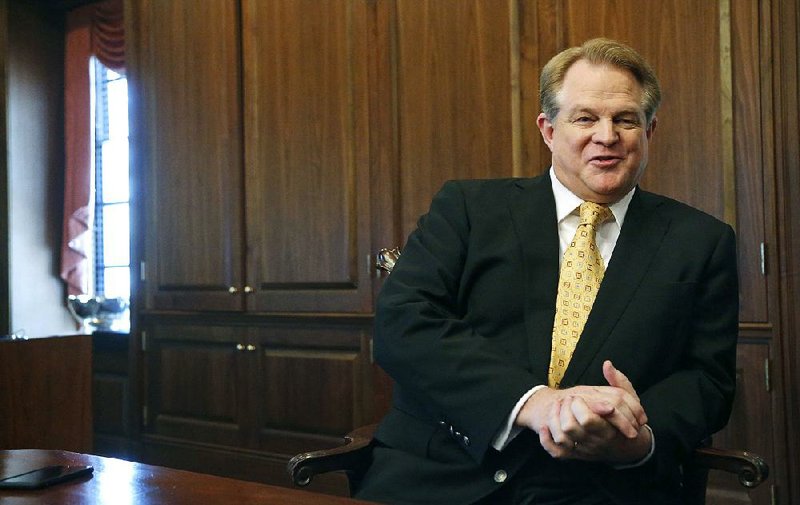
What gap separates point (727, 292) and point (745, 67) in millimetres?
1141

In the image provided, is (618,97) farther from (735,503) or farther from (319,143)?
(319,143)

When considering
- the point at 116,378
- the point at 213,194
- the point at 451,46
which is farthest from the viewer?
the point at 116,378

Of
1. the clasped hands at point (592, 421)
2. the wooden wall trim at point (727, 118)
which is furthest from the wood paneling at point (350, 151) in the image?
the clasped hands at point (592, 421)

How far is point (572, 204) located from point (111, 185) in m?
4.09

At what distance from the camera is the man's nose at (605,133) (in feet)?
5.45

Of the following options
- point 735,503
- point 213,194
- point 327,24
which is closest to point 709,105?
point 735,503

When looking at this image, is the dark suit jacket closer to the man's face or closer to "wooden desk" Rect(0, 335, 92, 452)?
the man's face

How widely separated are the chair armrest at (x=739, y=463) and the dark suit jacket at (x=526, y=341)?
35 millimetres

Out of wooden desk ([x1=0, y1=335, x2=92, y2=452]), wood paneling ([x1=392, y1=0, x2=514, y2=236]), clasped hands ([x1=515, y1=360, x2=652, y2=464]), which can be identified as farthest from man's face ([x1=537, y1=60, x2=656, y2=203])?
wooden desk ([x1=0, y1=335, x2=92, y2=452])

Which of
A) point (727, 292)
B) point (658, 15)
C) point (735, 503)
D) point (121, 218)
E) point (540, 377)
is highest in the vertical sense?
point (658, 15)

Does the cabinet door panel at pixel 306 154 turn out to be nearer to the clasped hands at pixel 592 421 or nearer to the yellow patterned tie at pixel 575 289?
the yellow patterned tie at pixel 575 289

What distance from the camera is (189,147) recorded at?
3.95 meters

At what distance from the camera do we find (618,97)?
5.51ft

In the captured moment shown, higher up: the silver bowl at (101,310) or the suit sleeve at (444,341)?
the suit sleeve at (444,341)
